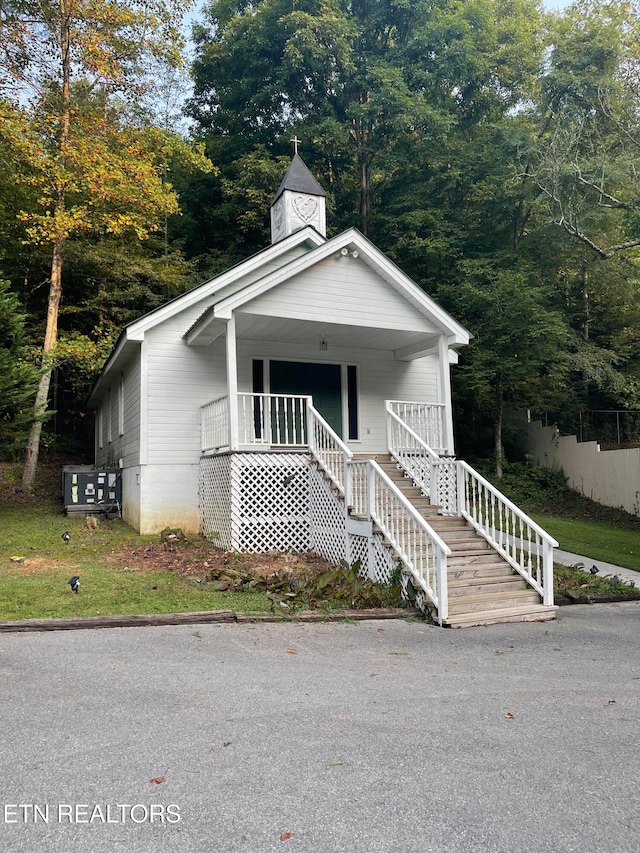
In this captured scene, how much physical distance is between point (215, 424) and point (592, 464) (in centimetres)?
1182

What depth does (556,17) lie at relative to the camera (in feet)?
81.2

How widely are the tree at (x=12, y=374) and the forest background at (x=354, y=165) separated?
2.82 ft

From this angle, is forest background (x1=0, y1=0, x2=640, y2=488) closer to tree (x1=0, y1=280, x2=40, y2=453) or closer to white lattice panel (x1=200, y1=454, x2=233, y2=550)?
tree (x1=0, y1=280, x2=40, y2=453)

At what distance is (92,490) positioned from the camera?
1368cm

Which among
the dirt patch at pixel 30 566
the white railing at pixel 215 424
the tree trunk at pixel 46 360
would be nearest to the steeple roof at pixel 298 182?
the white railing at pixel 215 424

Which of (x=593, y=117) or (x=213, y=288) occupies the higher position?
(x=593, y=117)

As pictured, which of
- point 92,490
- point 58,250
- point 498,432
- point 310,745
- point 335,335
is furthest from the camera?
point 498,432

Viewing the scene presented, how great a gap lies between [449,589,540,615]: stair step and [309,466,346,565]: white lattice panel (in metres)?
2.29

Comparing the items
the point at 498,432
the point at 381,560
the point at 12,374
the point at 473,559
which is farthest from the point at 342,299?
the point at 498,432

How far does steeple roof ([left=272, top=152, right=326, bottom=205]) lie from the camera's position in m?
13.9

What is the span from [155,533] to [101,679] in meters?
7.13

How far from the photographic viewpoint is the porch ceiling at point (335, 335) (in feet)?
37.0

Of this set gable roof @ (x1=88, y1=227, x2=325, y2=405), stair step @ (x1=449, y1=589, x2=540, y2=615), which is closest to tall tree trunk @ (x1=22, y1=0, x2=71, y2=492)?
gable roof @ (x1=88, y1=227, x2=325, y2=405)

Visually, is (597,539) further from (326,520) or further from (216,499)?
(216,499)
